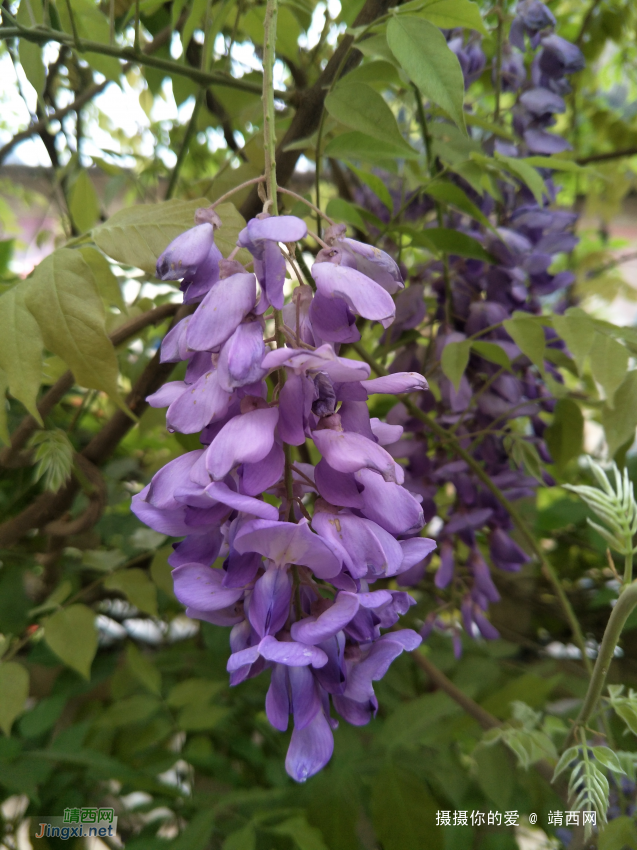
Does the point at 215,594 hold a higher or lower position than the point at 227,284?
lower

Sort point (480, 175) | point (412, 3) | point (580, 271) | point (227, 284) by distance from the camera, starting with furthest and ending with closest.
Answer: point (580, 271) → point (480, 175) → point (412, 3) → point (227, 284)

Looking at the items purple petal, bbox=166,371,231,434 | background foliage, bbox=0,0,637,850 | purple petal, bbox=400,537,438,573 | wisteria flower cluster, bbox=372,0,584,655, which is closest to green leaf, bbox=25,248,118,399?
background foliage, bbox=0,0,637,850

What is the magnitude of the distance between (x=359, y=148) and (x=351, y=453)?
0.26 m

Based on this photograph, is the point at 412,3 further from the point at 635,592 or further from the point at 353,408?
the point at 635,592

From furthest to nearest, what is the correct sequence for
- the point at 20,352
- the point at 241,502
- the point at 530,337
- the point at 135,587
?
the point at 135,587 < the point at 530,337 < the point at 20,352 < the point at 241,502

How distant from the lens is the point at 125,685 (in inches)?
28.0

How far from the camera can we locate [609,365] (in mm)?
446

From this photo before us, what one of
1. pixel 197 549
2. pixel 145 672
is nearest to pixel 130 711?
pixel 145 672

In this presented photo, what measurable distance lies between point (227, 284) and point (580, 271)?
1.06 m

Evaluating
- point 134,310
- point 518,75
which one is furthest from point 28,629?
point 518,75

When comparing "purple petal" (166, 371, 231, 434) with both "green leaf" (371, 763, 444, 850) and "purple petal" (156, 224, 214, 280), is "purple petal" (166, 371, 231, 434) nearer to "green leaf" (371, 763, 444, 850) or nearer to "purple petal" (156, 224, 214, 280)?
"purple petal" (156, 224, 214, 280)

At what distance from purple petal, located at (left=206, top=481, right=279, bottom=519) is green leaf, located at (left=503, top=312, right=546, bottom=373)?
291mm

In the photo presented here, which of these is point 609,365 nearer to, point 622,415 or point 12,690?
point 622,415

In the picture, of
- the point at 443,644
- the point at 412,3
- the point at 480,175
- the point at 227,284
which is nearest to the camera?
the point at 227,284
